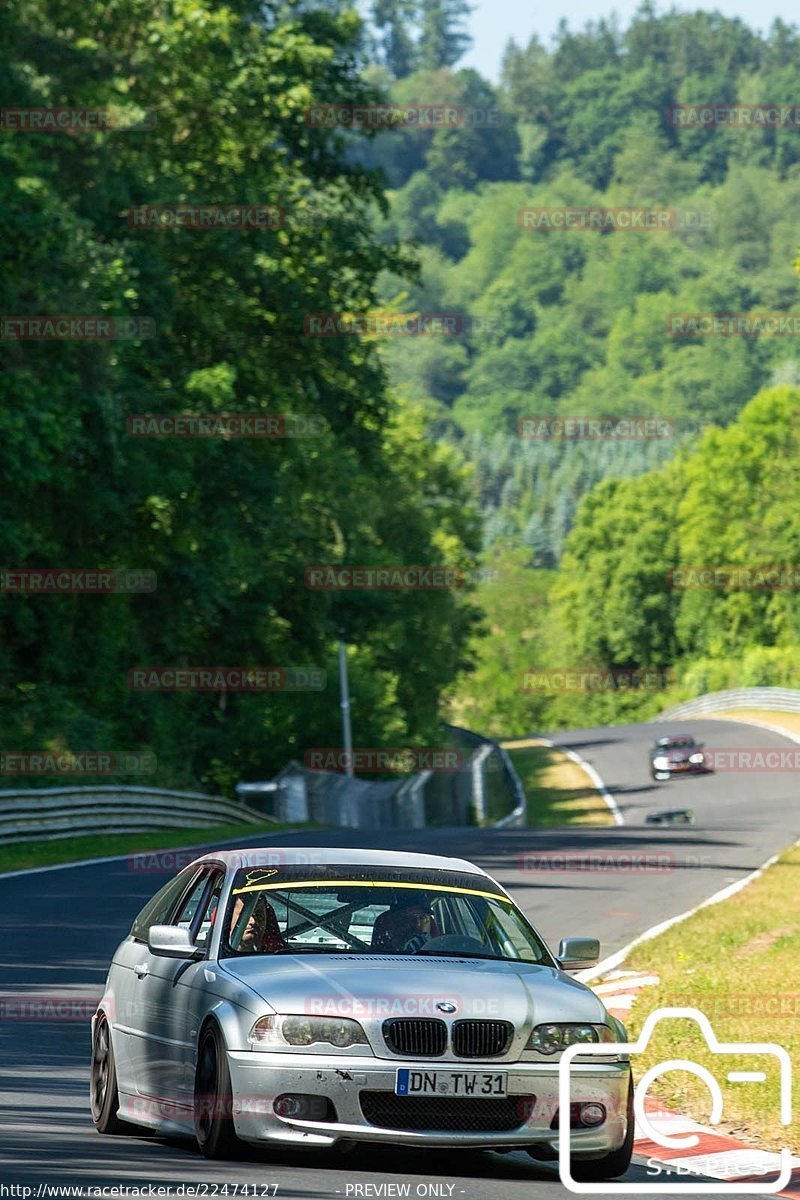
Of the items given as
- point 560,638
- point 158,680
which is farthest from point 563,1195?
point 560,638

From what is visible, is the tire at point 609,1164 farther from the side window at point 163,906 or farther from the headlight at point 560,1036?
the side window at point 163,906

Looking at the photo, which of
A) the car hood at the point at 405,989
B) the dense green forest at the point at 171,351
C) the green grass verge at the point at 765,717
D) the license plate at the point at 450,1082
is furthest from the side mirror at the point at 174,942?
the green grass verge at the point at 765,717

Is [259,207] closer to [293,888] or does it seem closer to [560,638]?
[293,888]

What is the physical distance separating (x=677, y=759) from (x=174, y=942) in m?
62.1

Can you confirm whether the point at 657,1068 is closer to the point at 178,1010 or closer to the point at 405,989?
the point at 405,989

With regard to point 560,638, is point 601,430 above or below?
above

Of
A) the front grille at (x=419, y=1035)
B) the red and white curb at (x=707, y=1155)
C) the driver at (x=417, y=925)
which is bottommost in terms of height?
the red and white curb at (x=707, y=1155)

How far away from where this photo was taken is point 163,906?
32.5 feet

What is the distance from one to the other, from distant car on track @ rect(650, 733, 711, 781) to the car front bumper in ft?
205

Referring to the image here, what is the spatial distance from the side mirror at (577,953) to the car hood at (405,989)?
0.54 m

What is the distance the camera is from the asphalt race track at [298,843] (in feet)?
26.2

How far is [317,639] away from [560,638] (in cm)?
11680

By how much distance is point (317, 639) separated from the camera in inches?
2052

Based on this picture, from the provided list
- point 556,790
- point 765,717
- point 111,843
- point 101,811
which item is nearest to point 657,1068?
point 111,843
